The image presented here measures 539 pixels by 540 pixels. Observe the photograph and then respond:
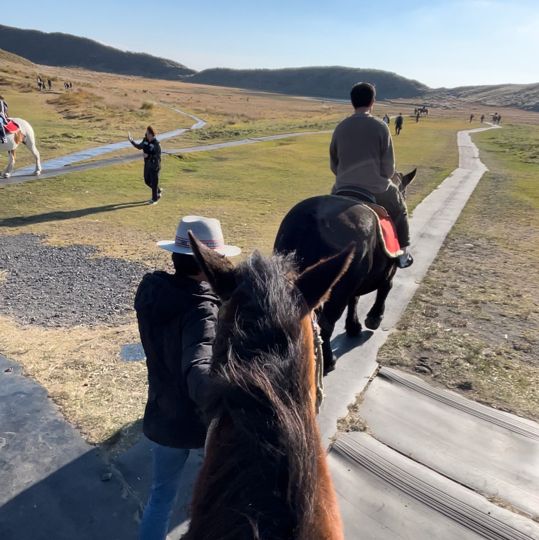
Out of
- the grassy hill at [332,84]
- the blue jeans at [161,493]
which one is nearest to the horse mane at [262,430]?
the blue jeans at [161,493]

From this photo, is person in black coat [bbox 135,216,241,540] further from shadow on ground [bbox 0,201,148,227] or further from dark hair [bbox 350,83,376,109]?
shadow on ground [bbox 0,201,148,227]

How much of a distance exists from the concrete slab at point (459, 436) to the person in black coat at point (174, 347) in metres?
2.22

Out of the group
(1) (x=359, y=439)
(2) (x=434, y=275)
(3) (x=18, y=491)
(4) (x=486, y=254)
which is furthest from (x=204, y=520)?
(4) (x=486, y=254)

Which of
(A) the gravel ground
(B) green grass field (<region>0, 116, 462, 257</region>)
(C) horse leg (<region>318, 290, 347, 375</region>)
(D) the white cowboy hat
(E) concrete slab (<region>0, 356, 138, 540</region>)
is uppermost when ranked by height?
(D) the white cowboy hat

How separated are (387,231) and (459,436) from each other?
7.05 ft

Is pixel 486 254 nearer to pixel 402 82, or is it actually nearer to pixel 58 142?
pixel 58 142

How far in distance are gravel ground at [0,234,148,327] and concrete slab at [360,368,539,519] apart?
3.82 metres

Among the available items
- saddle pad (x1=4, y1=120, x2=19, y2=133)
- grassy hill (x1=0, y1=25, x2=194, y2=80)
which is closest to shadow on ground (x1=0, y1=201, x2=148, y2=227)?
saddle pad (x1=4, y1=120, x2=19, y2=133)

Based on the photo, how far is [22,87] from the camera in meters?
50.2

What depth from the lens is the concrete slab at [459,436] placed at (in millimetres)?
3711

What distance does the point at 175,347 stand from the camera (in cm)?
233

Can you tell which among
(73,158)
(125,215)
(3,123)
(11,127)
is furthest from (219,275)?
(73,158)

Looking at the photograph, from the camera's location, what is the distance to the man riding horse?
15.9 ft

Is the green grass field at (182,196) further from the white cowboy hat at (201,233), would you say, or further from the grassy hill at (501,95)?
the grassy hill at (501,95)
